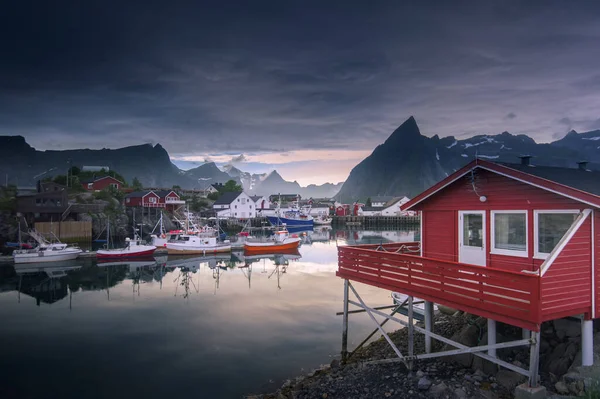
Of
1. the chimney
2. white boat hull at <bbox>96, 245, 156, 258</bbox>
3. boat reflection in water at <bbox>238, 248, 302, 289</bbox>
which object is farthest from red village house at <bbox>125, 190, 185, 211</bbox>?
the chimney

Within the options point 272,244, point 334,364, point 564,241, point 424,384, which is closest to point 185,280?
point 272,244

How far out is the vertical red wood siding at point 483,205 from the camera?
10469 millimetres

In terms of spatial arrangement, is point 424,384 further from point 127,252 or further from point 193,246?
point 193,246

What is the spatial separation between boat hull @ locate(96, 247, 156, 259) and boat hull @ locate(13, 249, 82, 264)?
2.60 m

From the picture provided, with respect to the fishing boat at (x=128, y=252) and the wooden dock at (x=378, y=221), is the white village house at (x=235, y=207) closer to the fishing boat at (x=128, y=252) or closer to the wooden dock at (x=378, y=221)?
the wooden dock at (x=378, y=221)

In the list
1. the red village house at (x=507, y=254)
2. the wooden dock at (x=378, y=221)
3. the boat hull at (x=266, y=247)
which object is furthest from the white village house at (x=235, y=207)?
the red village house at (x=507, y=254)

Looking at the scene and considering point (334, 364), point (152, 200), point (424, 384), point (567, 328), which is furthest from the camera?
point (152, 200)

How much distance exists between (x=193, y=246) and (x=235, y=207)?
54.7 m

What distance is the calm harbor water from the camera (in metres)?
15.2

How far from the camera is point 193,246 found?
5103 centimetres

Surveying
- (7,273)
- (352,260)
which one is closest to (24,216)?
(7,273)

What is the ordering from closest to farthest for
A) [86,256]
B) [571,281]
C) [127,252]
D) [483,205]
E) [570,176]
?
[571,281] → [570,176] → [483,205] → [86,256] → [127,252]

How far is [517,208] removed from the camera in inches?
431

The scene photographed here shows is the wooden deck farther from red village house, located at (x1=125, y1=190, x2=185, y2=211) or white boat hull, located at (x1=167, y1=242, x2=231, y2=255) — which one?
red village house, located at (x1=125, y1=190, x2=185, y2=211)
